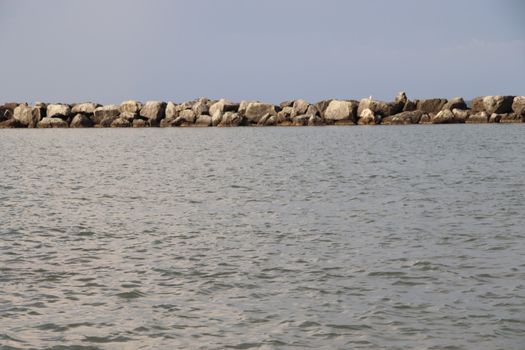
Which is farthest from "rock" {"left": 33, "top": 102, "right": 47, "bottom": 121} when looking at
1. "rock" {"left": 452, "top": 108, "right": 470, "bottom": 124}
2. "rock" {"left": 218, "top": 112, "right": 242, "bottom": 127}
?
"rock" {"left": 452, "top": 108, "right": 470, "bottom": 124}

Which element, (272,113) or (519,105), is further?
(272,113)

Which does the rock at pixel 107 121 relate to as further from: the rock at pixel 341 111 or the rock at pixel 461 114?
the rock at pixel 461 114

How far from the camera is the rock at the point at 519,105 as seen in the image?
260 ft

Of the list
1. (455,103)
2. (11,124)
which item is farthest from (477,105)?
(11,124)

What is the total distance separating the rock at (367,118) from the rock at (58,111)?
31575 mm

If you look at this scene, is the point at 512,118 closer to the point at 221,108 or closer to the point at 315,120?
the point at 315,120

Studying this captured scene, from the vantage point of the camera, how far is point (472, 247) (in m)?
14.0

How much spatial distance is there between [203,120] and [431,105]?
2412 centimetres

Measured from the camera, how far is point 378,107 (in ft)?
271

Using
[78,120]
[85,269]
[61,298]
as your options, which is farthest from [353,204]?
[78,120]

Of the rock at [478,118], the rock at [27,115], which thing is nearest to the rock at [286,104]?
the rock at [478,118]

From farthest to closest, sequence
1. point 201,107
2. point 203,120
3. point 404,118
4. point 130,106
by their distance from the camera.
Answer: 1. point 130,106
2. point 203,120
3. point 201,107
4. point 404,118

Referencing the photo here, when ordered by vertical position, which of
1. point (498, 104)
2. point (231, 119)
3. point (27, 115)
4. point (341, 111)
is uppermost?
point (498, 104)

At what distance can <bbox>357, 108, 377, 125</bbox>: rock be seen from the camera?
268 ft
